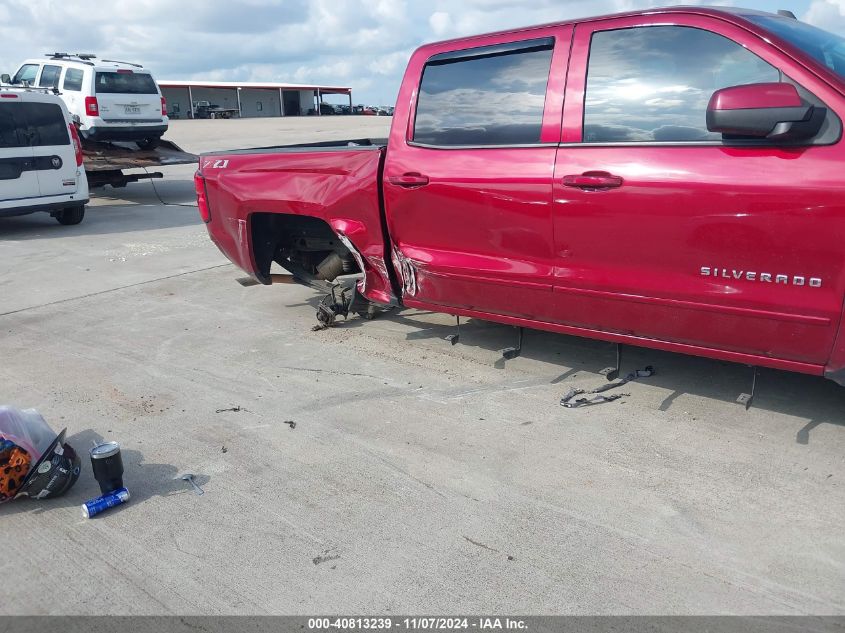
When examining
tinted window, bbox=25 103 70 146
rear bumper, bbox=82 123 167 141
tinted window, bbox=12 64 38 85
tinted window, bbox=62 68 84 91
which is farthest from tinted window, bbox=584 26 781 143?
tinted window, bbox=12 64 38 85

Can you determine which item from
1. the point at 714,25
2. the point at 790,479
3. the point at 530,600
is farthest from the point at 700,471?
the point at 714,25

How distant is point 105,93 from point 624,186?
13209mm

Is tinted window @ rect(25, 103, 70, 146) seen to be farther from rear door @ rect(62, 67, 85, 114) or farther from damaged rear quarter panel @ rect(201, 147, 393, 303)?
damaged rear quarter panel @ rect(201, 147, 393, 303)

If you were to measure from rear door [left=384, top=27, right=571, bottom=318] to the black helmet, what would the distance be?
2.24m

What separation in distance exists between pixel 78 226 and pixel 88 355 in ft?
22.2

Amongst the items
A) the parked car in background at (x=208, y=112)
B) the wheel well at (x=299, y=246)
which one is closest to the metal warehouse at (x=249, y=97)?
the parked car in background at (x=208, y=112)

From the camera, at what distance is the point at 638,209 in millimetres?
3623

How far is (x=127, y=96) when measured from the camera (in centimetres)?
1463

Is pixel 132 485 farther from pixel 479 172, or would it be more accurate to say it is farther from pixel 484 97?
pixel 484 97

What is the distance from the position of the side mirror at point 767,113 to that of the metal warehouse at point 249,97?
2291 inches

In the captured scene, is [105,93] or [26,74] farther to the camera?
[26,74]

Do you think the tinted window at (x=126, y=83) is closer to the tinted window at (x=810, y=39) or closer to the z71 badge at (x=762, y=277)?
the tinted window at (x=810, y=39)

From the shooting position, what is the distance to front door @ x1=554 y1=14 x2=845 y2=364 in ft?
10.6

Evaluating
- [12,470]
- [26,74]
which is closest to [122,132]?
[26,74]
